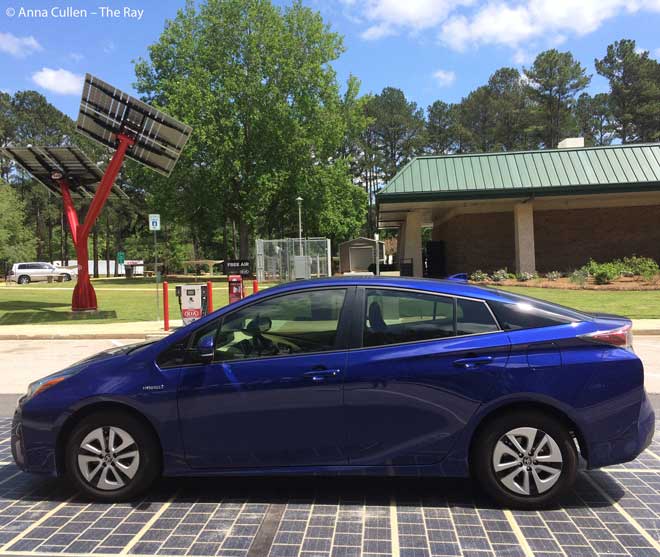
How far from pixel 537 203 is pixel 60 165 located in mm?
22089

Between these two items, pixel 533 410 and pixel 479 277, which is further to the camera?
pixel 479 277

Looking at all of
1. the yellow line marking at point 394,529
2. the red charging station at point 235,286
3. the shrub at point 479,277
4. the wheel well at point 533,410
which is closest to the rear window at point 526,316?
the wheel well at point 533,410

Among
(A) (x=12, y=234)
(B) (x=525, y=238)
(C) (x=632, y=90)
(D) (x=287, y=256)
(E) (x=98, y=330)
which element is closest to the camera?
(E) (x=98, y=330)

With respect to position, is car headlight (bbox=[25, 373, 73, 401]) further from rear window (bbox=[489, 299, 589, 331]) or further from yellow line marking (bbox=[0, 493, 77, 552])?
rear window (bbox=[489, 299, 589, 331])

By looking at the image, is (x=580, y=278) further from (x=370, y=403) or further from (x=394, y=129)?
(x=394, y=129)

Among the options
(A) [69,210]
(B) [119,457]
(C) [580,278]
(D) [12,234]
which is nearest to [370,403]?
(B) [119,457]

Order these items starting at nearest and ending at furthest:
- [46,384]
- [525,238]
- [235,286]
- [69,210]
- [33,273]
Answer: [46,384]
[235,286]
[69,210]
[525,238]
[33,273]

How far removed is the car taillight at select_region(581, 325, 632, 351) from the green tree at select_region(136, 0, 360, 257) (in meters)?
38.1

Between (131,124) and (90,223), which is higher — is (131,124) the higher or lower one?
the higher one

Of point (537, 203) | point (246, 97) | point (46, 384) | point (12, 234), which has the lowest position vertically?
point (46, 384)

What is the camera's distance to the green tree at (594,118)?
7100cm

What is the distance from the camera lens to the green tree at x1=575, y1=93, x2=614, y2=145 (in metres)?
71.0

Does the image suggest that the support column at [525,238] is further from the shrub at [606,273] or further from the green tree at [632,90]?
the green tree at [632,90]

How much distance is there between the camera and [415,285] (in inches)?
161
